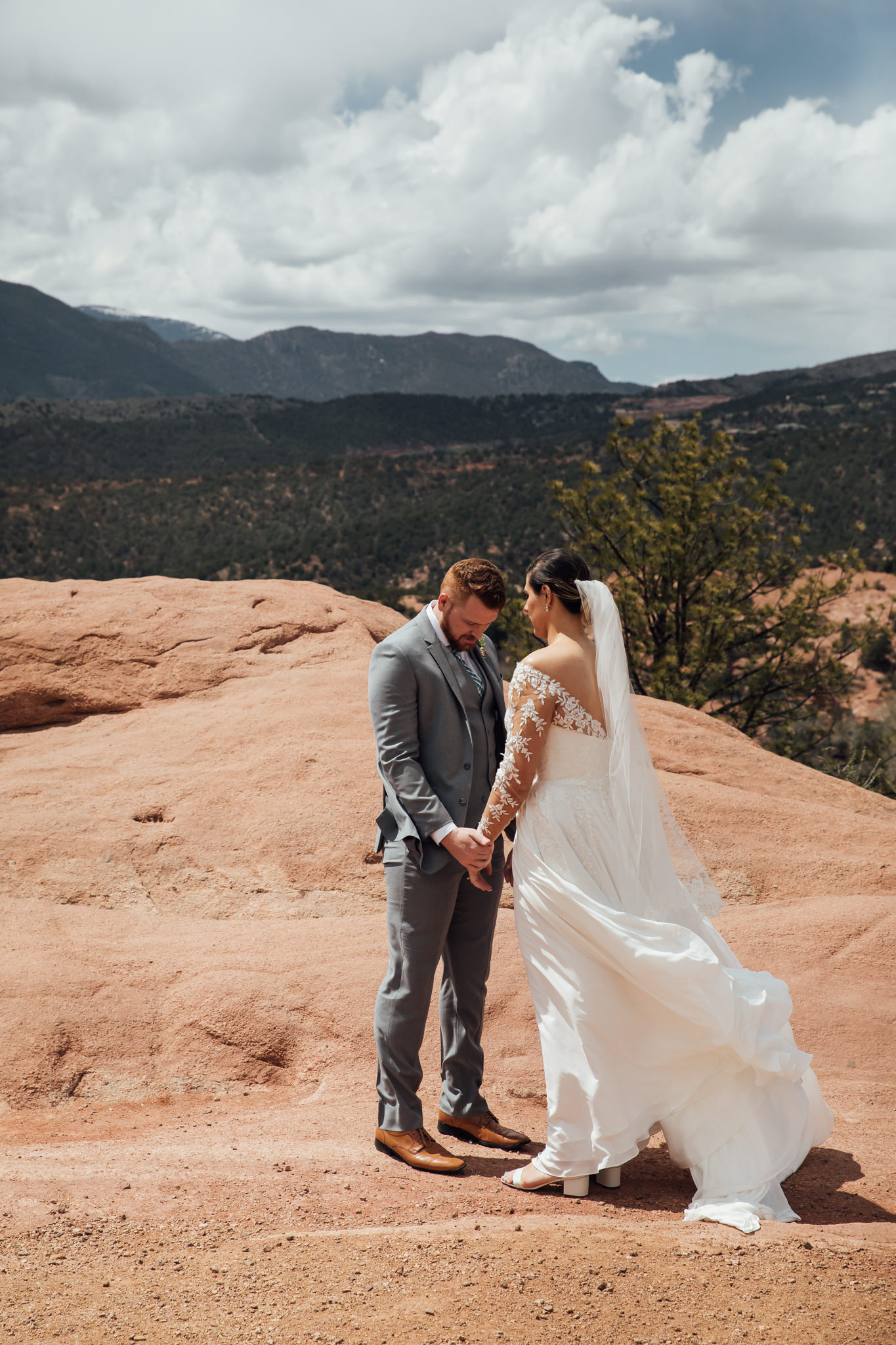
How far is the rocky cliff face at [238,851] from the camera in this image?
460 centimetres

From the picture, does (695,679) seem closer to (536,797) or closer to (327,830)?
(327,830)

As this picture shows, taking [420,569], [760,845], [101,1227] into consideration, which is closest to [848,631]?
[760,845]

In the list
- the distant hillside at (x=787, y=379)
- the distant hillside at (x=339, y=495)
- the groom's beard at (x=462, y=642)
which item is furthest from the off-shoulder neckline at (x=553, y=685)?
the distant hillside at (x=787, y=379)

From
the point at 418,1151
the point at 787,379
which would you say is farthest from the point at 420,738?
the point at 787,379

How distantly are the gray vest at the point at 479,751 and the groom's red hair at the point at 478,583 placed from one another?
0.31 metres

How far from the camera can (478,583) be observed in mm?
3494

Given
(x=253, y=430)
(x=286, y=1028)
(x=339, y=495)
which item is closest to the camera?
(x=286, y=1028)

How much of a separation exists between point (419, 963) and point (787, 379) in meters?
100

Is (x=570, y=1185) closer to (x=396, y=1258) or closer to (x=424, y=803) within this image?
(x=396, y=1258)

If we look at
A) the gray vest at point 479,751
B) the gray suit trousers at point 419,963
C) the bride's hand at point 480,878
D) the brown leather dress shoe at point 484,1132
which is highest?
the gray vest at point 479,751

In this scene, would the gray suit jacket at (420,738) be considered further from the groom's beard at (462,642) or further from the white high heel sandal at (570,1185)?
the white high heel sandal at (570,1185)

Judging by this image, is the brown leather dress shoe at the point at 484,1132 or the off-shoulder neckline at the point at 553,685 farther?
the brown leather dress shoe at the point at 484,1132

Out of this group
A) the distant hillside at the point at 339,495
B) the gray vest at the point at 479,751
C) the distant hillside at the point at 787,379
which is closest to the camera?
the gray vest at the point at 479,751

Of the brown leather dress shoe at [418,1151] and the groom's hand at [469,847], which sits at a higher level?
the groom's hand at [469,847]
